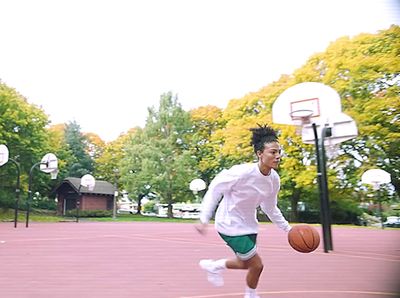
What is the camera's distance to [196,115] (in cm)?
1847

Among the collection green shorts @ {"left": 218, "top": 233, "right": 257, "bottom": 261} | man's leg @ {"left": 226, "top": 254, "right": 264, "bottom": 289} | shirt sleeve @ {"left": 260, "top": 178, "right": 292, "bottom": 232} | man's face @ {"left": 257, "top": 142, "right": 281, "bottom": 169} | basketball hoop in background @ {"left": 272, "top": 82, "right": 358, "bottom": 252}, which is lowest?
man's leg @ {"left": 226, "top": 254, "right": 264, "bottom": 289}

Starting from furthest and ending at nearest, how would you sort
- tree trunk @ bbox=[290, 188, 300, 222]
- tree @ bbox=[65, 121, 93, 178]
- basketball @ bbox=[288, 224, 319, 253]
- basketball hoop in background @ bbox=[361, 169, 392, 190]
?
tree @ bbox=[65, 121, 93, 178] < tree trunk @ bbox=[290, 188, 300, 222] < basketball hoop in background @ bbox=[361, 169, 392, 190] < basketball @ bbox=[288, 224, 319, 253]

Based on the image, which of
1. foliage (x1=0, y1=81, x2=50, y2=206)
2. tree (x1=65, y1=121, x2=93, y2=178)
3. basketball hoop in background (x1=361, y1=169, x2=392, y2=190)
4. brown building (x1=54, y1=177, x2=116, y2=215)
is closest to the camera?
basketball hoop in background (x1=361, y1=169, x2=392, y2=190)

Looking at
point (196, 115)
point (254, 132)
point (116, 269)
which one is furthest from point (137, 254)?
point (196, 115)

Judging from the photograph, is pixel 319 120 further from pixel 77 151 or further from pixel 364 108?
pixel 77 151

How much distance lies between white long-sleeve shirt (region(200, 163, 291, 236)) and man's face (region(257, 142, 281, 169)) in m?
0.06

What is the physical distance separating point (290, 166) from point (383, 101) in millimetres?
3527

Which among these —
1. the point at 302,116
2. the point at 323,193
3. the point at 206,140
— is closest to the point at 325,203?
the point at 323,193

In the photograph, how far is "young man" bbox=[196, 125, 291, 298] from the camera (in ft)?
8.32

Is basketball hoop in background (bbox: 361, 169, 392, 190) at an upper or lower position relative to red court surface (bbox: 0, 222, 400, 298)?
upper

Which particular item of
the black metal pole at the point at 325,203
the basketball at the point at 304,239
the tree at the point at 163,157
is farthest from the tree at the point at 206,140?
the basketball at the point at 304,239

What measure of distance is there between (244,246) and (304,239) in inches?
19.9

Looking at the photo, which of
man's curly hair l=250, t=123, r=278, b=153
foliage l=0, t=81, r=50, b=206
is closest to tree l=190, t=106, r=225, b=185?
foliage l=0, t=81, r=50, b=206

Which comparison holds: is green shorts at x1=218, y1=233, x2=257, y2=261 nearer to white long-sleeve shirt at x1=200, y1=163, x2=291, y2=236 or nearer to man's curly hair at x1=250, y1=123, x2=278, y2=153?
white long-sleeve shirt at x1=200, y1=163, x2=291, y2=236
